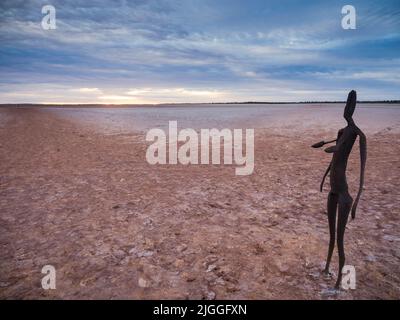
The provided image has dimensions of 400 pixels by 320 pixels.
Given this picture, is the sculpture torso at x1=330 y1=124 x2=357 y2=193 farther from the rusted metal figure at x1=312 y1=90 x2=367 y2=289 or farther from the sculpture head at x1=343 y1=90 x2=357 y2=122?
the sculpture head at x1=343 y1=90 x2=357 y2=122

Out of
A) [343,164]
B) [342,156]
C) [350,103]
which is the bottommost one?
[343,164]

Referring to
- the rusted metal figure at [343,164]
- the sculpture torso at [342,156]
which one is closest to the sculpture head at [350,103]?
the rusted metal figure at [343,164]

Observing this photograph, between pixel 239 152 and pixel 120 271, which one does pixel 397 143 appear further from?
pixel 120 271

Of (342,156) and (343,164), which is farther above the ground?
(342,156)

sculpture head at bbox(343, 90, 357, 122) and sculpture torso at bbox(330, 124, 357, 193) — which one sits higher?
sculpture head at bbox(343, 90, 357, 122)

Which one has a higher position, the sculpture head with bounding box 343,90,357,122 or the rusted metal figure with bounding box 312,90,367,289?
the sculpture head with bounding box 343,90,357,122

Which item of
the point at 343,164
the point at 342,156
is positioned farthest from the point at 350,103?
the point at 343,164

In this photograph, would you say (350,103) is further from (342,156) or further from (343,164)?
(343,164)

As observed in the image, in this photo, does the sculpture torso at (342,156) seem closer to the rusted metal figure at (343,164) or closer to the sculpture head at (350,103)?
the rusted metal figure at (343,164)

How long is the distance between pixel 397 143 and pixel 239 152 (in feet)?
31.1

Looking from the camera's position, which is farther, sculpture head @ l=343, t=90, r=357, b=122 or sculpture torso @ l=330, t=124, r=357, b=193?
sculpture torso @ l=330, t=124, r=357, b=193

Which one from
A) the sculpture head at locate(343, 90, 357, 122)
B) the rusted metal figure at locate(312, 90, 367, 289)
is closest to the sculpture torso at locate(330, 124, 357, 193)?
the rusted metal figure at locate(312, 90, 367, 289)
